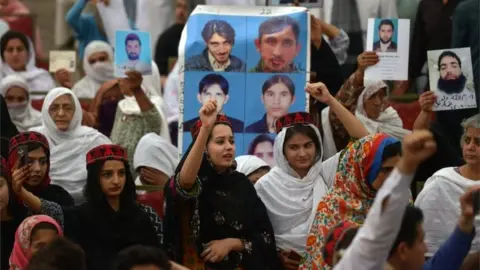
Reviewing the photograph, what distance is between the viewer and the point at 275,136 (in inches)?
357

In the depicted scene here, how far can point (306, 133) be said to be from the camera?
8.13m

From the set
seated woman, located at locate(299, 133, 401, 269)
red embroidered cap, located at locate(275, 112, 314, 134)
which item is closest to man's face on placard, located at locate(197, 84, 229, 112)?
red embroidered cap, located at locate(275, 112, 314, 134)

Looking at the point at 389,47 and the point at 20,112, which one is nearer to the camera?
the point at 389,47

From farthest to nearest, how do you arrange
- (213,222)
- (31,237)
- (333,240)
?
(213,222)
(31,237)
(333,240)

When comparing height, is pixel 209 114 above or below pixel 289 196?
above

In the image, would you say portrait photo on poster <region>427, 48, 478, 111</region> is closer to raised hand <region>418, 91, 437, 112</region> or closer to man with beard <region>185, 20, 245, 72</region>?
raised hand <region>418, 91, 437, 112</region>

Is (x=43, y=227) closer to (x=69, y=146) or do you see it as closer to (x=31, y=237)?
(x=31, y=237)

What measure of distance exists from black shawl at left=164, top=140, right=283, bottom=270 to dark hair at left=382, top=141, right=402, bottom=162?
3.62 feet

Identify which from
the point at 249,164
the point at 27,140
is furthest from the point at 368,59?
the point at 27,140

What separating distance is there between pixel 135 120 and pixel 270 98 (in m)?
1.45

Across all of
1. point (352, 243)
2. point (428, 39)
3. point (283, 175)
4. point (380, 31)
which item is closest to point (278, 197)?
point (283, 175)

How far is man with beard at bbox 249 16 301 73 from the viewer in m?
9.26

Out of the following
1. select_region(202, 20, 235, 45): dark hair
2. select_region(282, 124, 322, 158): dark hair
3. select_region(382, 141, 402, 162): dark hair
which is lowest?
select_region(282, 124, 322, 158): dark hair

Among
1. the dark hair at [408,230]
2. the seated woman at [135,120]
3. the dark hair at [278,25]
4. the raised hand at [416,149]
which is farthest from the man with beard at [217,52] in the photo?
the raised hand at [416,149]
